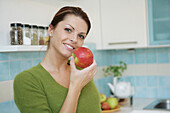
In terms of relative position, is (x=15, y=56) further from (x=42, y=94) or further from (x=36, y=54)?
(x=42, y=94)

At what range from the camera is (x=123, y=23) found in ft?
8.62

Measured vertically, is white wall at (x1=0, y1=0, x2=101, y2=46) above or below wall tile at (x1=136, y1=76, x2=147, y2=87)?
above

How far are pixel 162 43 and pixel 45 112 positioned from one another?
5.67ft

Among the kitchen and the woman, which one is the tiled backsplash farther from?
the woman

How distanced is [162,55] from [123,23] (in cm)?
64

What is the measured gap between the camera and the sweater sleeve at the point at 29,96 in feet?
3.65

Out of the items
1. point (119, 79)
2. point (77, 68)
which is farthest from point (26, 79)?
point (119, 79)

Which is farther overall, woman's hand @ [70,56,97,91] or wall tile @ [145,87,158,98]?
wall tile @ [145,87,158,98]

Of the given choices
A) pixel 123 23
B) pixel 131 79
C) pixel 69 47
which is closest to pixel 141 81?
pixel 131 79

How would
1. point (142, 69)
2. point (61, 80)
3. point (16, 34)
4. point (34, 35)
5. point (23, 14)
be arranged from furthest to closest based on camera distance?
point (142, 69)
point (23, 14)
point (34, 35)
point (16, 34)
point (61, 80)

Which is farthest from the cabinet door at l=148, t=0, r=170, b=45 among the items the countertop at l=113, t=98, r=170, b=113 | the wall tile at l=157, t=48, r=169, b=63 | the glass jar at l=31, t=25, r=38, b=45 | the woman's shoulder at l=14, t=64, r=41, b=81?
the woman's shoulder at l=14, t=64, r=41, b=81

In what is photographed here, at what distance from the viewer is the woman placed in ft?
3.70

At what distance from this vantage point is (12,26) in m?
1.65

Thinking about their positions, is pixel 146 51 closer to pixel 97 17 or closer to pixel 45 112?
pixel 97 17
